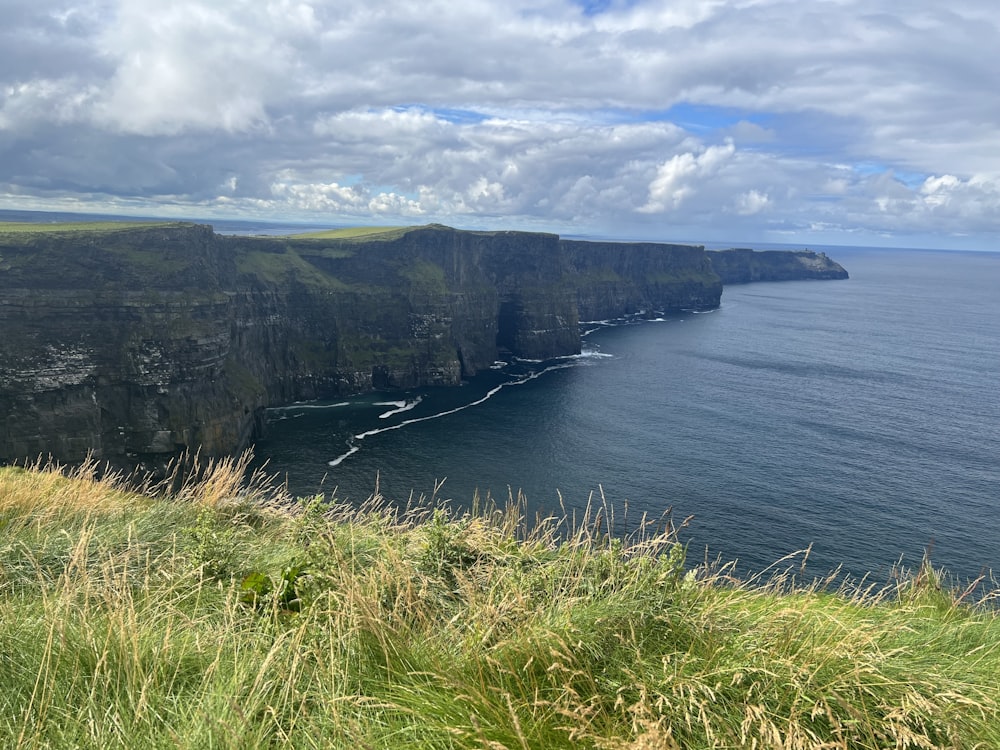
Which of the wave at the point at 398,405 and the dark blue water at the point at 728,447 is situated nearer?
the dark blue water at the point at 728,447

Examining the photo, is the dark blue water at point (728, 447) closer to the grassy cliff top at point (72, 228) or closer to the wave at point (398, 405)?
the wave at point (398, 405)

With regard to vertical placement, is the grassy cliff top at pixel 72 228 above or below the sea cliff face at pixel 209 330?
above

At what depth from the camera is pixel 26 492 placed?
33.5 feet

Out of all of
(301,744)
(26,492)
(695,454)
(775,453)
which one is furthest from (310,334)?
(301,744)

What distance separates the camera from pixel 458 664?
16.2 feet

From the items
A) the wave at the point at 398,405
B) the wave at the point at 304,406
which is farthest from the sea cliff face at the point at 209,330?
the wave at the point at 398,405

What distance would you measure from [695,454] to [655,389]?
35606mm

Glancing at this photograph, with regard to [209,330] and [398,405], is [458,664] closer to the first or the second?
[209,330]

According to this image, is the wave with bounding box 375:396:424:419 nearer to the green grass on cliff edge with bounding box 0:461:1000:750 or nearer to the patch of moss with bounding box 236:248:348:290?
the patch of moss with bounding box 236:248:348:290

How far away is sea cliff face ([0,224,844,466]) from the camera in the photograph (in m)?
70.7

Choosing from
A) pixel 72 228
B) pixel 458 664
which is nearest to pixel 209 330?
pixel 72 228

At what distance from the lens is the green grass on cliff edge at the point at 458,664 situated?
411 centimetres

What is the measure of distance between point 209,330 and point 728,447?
237 ft

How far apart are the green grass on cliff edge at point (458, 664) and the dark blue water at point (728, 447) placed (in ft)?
88.7
